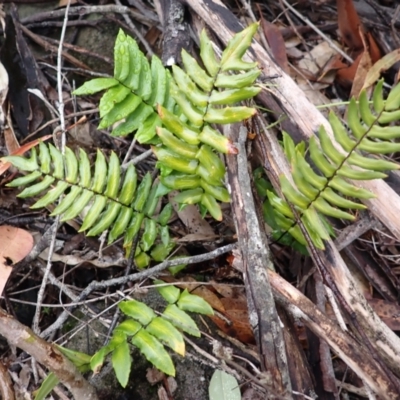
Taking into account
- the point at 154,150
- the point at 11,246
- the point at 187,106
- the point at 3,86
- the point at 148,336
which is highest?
the point at 187,106

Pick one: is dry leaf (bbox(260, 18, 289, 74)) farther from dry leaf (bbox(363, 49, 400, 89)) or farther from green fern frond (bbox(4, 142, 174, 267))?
green fern frond (bbox(4, 142, 174, 267))

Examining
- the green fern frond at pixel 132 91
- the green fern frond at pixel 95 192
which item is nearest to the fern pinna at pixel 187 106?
the green fern frond at pixel 132 91

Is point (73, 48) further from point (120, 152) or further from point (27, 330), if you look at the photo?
point (27, 330)

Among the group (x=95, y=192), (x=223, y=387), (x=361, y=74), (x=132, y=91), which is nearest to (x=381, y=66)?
(x=361, y=74)

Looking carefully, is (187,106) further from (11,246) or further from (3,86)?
(3,86)

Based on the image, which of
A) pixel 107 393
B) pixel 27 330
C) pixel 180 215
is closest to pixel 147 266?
pixel 180 215
